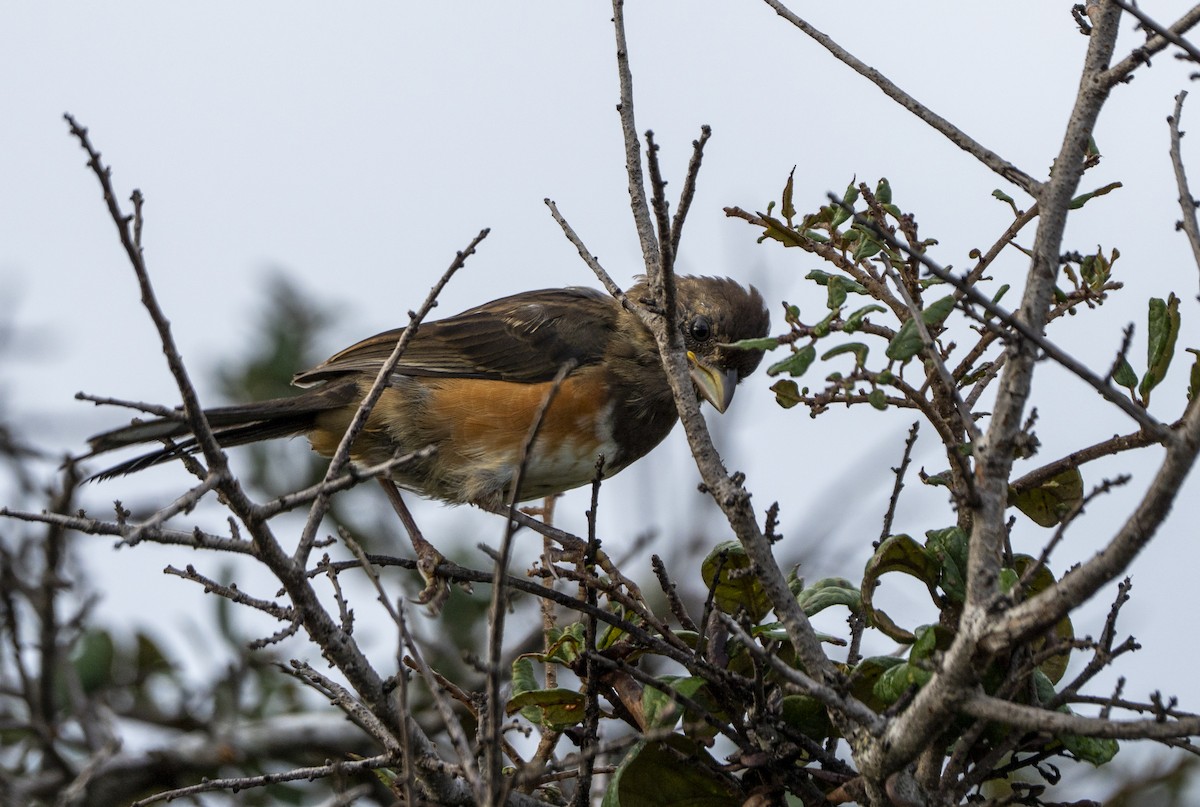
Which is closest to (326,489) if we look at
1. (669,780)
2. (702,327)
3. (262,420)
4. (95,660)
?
(669,780)

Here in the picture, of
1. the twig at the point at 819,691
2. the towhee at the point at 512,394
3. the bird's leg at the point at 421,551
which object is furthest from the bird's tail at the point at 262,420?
the twig at the point at 819,691

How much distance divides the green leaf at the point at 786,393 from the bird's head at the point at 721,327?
232 centimetres

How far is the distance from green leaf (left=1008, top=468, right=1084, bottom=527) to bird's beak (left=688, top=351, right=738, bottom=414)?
2.00m

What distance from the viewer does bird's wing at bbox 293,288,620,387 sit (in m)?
5.24

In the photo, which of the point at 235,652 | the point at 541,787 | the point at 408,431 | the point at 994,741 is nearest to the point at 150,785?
the point at 235,652

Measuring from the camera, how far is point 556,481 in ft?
16.6

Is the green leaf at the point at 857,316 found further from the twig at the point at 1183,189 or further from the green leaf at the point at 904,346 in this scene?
the twig at the point at 1183,189

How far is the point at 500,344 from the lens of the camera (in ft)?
17.8

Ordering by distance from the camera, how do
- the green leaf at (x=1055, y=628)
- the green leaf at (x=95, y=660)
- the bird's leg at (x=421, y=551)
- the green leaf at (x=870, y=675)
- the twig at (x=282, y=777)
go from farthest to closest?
the green leaf at (x=95, y=660) → the bird's leg at (x=421, y=551) → the twig at (x=282, y=777) → the green leaf at (x=1055, y=628) → the green leaf at (x=870, y=675)

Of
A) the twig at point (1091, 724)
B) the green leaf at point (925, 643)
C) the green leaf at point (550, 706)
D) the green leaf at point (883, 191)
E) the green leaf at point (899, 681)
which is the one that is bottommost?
the twig at point (1091, 724)

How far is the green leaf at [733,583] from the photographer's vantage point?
123 inches

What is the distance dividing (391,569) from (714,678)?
3.44m

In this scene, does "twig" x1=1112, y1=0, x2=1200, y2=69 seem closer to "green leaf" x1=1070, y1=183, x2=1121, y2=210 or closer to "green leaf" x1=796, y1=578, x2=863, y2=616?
"green leaf" x1=1070, y1=183, x2=1121, y2=210

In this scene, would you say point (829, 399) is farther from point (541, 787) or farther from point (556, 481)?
point (556, 481)
